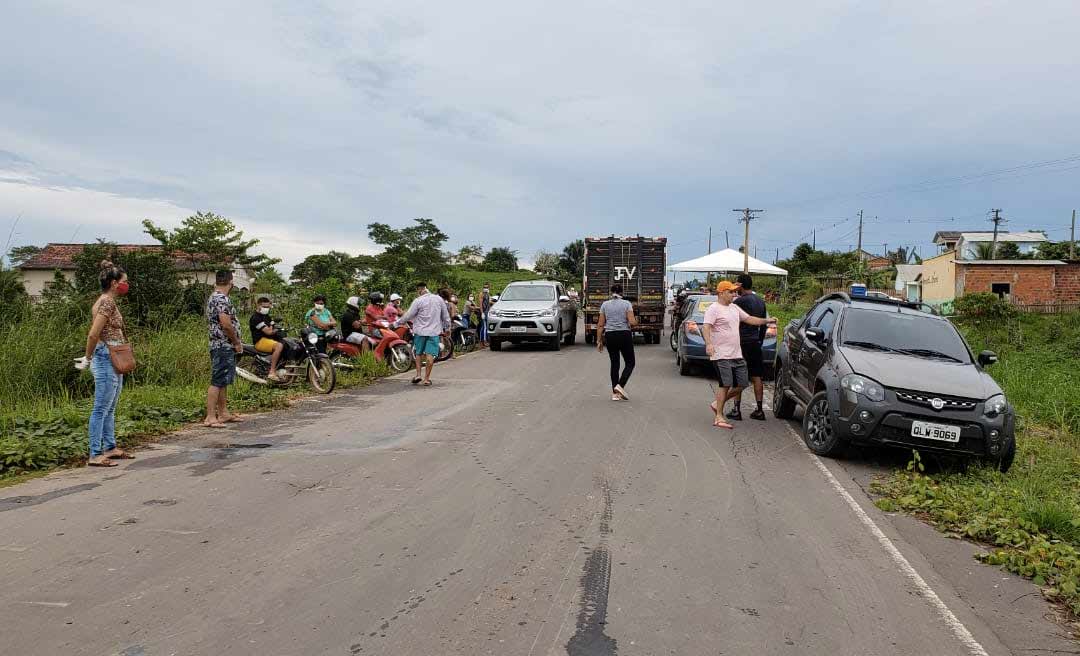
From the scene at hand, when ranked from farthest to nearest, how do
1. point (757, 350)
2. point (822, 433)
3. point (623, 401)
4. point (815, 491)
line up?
point (623, 401) < point (757, 350) < point (822, 433) < point (815, 491)

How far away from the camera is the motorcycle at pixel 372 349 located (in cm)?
1407

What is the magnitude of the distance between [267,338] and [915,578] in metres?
9.96

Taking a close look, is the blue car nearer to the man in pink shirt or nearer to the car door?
the car door

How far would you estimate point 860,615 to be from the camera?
400 centimetres

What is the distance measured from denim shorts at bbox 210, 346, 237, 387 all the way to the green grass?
23.4 feet

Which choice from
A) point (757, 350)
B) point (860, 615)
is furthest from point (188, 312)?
point (860, 615)

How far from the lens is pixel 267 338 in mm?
11906

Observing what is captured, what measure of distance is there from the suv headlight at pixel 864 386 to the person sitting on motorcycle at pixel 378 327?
9.66 m

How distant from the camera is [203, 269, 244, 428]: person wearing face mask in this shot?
875cm

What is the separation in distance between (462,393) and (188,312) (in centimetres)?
548

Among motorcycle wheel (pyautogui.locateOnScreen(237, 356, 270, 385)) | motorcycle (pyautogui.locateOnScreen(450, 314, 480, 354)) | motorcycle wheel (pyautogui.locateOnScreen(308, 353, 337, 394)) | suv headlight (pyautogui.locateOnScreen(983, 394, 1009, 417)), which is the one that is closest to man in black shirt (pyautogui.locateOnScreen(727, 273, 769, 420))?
suv headlight (pyautogui.locateOnScreen(983, 394, 1009, 417))

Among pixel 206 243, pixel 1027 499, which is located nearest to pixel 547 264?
pixel 206 243

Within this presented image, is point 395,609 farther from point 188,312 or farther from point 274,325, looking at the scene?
point 188,312

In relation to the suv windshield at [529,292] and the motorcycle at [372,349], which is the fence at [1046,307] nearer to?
the suv windshield at [529,292]
